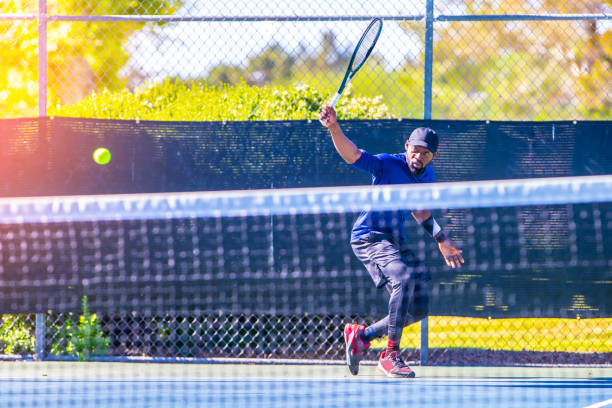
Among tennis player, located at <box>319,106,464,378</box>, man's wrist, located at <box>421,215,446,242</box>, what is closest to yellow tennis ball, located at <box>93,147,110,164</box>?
tennis player, located at <box>319,106,464,378</box>

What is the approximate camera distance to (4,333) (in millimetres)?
6750

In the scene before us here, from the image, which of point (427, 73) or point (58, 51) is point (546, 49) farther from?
point (427, 73)

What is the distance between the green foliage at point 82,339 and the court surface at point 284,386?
0.47 feet

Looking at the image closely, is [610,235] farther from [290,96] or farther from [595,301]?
[290,96]

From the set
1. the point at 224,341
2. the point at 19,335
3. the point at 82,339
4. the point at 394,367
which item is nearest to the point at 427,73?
the point at 394,367

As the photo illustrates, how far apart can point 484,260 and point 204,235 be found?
1.95m

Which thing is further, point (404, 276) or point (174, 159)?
point (174, 159)

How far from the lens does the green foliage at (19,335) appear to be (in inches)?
263

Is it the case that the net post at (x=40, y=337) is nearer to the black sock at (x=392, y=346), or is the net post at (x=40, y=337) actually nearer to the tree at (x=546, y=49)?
the black sock at (x=392, y=346)

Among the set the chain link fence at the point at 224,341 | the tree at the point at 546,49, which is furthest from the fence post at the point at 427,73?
the tree at the point at 546,49

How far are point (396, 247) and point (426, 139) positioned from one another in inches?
25.7

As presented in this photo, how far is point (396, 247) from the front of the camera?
203 inches

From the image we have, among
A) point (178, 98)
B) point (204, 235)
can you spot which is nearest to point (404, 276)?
point (204, 235)

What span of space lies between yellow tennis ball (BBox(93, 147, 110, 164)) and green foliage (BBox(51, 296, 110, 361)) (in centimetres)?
120
